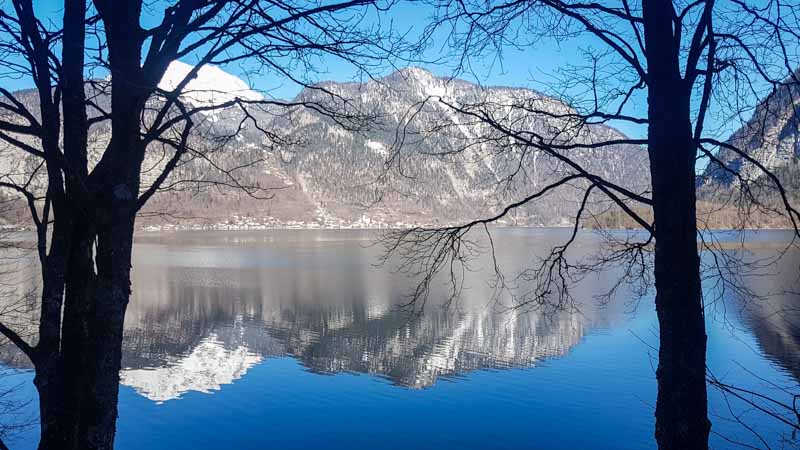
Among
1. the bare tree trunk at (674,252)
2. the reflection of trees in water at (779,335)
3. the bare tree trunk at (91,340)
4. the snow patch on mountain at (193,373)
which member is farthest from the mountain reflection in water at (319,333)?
the bare tree trunk at (91,340)

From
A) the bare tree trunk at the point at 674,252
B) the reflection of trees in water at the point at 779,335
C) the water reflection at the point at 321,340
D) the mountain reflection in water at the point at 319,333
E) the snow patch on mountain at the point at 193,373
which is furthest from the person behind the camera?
the mountain reflection in water at the point at 319,333

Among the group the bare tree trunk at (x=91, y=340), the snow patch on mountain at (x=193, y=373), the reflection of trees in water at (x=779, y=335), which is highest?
the bare tree trunk at (x=91, y=340)

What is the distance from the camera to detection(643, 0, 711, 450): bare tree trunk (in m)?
3.06

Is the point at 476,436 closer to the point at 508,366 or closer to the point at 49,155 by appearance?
the point at 508,366

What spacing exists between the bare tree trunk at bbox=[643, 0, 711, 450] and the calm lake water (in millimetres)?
3312

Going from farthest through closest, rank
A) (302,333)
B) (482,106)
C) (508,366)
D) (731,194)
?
(302,333), (508,366), (731,194), (482,106)

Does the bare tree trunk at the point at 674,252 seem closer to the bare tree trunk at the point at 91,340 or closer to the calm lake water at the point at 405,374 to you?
the bare tree trunk at the point at 91,340

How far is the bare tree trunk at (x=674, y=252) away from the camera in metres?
3.06

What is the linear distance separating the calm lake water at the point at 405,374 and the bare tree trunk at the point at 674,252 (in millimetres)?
3312

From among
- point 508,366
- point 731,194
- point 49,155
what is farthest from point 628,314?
point 49,155

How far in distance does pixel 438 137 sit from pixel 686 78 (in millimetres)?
1962

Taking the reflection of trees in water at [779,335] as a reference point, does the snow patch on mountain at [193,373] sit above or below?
below

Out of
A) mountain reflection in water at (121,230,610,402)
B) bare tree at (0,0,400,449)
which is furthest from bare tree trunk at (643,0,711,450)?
mountain reflection in water at (121,230,610,402)

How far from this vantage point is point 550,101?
420 cm
